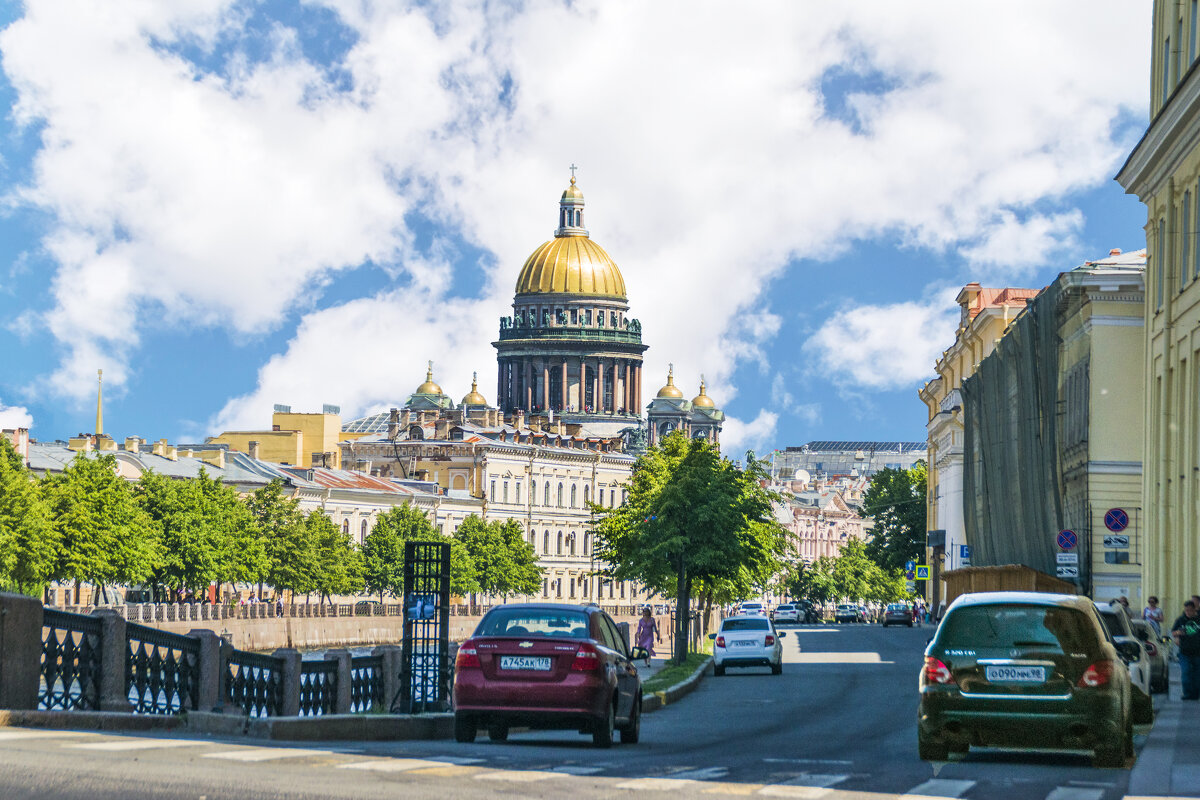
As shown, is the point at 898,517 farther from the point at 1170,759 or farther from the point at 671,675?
the point at 1170,759

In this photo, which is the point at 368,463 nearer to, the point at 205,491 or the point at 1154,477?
the point at 205,491

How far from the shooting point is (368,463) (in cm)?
15600

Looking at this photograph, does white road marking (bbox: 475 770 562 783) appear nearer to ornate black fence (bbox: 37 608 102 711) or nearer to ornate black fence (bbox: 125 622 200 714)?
ornate black fence (bbox: 37 608 102 711)

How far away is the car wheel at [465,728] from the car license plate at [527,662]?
2.16 feet

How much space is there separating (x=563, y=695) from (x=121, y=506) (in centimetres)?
6725

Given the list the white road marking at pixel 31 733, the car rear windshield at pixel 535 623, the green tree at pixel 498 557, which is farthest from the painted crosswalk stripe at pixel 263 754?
the green tree at pixel 498 557

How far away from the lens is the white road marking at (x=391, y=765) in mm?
14469

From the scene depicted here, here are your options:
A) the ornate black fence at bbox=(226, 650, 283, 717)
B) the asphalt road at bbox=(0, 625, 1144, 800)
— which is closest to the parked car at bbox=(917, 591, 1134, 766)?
the asphalt road at bbox=(0, 625, 1144, 800)

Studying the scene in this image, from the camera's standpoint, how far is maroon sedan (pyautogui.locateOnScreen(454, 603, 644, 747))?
65.0 feet

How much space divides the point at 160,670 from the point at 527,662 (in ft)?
15.3

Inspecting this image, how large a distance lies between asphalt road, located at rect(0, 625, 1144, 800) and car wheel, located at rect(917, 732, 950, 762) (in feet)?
0.54

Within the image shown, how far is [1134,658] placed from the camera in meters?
19.0

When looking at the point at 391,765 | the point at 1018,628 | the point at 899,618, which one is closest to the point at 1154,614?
the point at 1018,628

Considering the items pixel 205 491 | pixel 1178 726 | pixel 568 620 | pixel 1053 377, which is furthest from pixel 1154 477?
pixel 205 491
